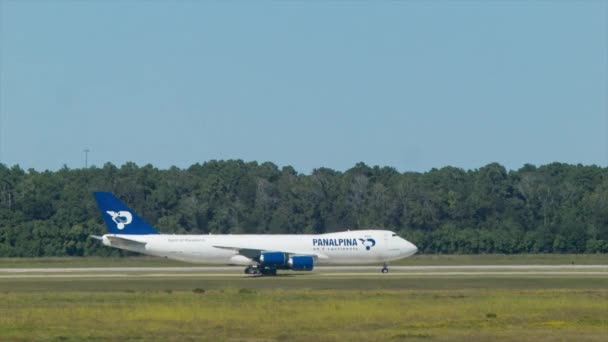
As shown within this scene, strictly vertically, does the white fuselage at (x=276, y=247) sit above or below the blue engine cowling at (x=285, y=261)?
above

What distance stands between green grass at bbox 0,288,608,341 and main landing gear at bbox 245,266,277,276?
65.7 feet

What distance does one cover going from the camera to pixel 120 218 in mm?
79125

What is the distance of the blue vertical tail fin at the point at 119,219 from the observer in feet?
259

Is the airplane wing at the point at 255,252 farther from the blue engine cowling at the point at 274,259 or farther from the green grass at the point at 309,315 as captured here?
the green grass at the point at 309,315

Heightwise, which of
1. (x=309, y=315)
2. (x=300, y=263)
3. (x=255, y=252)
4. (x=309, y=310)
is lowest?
(x=309, y=315)

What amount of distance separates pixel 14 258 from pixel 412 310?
217 ft

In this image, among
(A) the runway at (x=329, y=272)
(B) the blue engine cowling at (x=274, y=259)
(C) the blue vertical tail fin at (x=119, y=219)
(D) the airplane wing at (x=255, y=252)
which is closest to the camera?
(A) the runway at (x=329, y=272)

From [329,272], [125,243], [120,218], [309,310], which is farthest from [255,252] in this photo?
[309,310]

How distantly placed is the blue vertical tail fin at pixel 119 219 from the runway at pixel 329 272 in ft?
8.74

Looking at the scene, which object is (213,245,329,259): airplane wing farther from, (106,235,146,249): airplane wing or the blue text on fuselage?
(106,235,146,249): airplane wing

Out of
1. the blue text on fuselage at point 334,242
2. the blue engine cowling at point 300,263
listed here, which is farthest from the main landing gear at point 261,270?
the blue text on fuselage at point 334,242

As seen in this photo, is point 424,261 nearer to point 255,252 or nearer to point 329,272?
point 329,272

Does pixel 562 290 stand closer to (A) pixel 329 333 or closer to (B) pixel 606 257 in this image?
(A) pixel 329 333

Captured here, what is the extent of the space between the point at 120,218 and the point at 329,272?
15.5m
